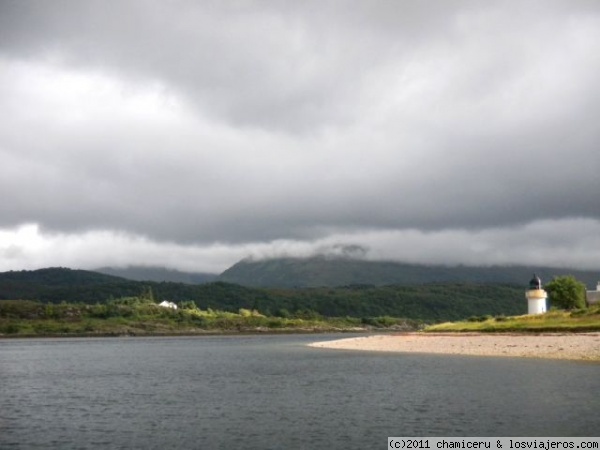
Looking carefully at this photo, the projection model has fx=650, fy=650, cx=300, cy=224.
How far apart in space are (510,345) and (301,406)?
198 ft

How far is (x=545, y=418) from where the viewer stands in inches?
1548

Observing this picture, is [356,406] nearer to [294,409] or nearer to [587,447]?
[294,409]

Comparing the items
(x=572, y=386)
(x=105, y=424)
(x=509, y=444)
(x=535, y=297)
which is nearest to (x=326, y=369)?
(x=572, y=386)

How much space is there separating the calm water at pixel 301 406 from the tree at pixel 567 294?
8831cm

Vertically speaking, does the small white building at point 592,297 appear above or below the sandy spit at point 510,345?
above

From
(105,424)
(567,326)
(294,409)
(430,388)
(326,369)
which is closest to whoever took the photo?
(105,424)

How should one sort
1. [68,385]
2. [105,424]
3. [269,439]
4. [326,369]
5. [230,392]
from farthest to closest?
[326,369] → [68,385] → [230,392] → [105,424] → [269,439]

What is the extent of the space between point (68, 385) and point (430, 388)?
Result: 3912 centimetres

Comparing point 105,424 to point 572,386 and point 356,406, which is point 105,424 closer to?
point 356,406

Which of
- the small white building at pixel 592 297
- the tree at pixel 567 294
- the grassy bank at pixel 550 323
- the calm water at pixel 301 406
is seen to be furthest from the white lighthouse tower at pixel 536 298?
the calm water at pixel 301 406

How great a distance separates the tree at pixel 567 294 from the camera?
16088cm

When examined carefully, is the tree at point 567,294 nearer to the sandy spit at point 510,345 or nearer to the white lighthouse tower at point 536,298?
the white lighthouse tower at point 536,298

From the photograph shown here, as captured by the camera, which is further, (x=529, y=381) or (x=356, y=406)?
(x=529, y=381)

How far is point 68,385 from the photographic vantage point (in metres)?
70.4
